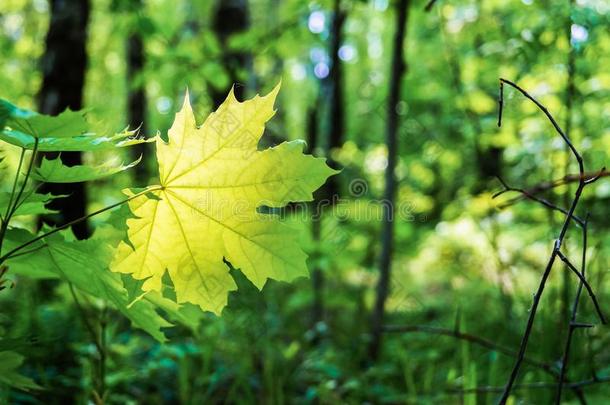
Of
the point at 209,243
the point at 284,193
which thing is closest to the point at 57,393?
the point at 209,243

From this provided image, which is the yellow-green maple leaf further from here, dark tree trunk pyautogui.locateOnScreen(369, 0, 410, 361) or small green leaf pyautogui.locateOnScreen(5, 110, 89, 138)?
dark tree trunk pyautogui.locateOnScreen(369, 0, 410, 361)

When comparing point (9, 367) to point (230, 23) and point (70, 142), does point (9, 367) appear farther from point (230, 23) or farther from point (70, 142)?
point (230, 23)

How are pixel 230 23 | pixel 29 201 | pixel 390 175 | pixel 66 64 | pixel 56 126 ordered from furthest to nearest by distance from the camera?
pixel 230 23 → pixel 66 64 → pixel 390 175 → pixel 29 201 → pixel 56 126

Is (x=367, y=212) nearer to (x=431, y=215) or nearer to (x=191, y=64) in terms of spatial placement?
(x=191, y=64)

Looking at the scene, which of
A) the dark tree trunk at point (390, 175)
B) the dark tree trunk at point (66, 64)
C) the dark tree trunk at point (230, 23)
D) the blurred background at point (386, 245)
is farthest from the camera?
the dark tree trunk at point (230, 23)

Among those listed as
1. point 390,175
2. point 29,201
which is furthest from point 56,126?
point 390,175

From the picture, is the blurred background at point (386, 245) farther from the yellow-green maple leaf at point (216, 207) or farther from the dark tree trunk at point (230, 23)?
the yellow-green maple leaf at point (216, 207)

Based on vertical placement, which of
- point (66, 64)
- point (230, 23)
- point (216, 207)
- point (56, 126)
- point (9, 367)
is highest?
point (230, 23)

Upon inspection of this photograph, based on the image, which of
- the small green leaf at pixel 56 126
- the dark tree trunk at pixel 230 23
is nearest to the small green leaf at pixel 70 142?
the small green leaf at pixel 56 126
